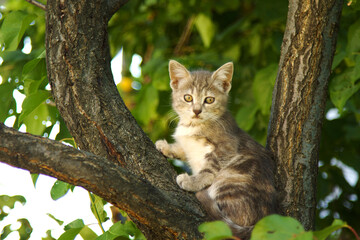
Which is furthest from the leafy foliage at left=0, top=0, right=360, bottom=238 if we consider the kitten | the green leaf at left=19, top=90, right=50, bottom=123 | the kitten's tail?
the kitten's tail

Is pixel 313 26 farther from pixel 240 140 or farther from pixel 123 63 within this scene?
pixel 123 63

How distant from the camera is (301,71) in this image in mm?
3652

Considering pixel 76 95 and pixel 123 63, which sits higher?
pixel 123 63

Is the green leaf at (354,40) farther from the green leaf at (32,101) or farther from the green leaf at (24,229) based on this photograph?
the green leaf at (24,229)

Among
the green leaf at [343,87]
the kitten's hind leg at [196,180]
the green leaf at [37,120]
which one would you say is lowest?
the kitten's hind leg at [196,180]

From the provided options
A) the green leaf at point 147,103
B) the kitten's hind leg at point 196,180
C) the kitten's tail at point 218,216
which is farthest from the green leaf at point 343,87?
the green leaf at point 147,103

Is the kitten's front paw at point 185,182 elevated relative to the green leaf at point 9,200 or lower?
lower

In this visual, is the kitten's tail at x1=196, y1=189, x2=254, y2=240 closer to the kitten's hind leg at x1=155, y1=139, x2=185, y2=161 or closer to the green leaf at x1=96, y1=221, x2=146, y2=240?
the green leaf at x1=96, y1=221, x2=146, y2=240

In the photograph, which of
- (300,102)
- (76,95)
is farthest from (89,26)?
(300,102)

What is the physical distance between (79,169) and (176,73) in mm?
2858

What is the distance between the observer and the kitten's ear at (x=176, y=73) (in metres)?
5.13

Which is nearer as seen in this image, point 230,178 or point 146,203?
point 146,203

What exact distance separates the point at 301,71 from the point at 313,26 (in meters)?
0.38

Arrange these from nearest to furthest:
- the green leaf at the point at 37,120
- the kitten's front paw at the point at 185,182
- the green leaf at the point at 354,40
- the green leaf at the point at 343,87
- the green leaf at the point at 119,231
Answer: the green leaf at the point at 119,231 < the kitten's front paw at the point at 185,182 < the green leaf at the point at 37,120 < the green leaf at the point at 343,87 < the green leaf at the point at 354,40
